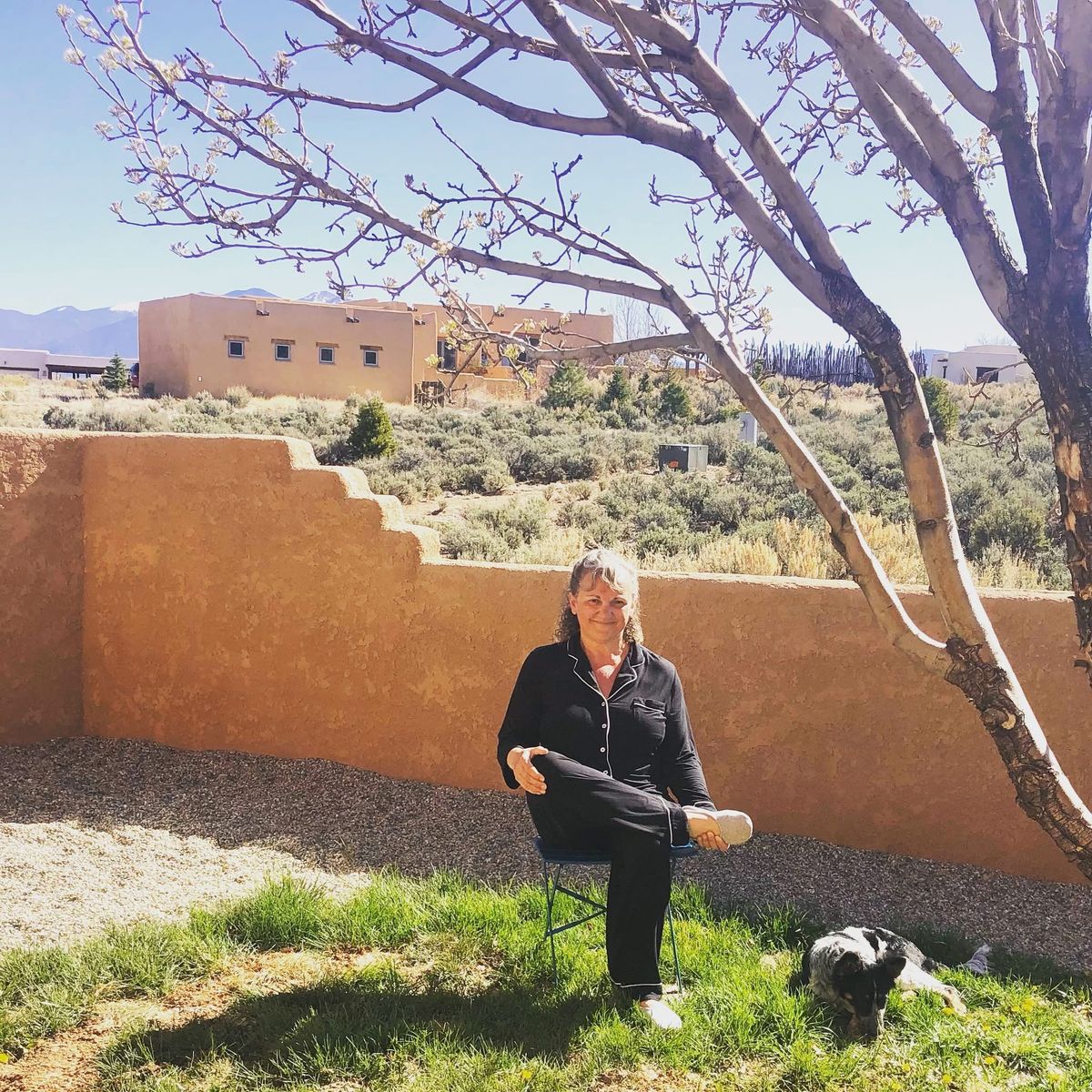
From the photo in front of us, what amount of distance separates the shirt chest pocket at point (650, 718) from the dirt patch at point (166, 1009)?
1234 millimetres

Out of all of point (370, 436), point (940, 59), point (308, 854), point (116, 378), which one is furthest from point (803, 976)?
point (116, 378)

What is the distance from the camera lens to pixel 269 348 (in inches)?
1312

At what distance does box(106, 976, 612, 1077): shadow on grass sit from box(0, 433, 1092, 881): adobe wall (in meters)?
2.10

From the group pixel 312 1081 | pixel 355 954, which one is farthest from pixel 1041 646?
pixel 312 1081

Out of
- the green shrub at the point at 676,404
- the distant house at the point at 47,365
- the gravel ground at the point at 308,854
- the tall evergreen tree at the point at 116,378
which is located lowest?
the gravel ground at the point at 308,854

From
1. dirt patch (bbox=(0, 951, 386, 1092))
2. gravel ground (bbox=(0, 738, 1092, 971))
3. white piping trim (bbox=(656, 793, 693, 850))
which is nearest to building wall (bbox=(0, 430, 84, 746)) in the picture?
gravel ground (bbox=(0, 738, 1092, 971))

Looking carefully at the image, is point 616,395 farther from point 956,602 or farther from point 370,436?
point 956,602

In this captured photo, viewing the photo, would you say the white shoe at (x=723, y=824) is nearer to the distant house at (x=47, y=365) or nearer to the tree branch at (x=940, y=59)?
the tree branch at (x=940, y=59)

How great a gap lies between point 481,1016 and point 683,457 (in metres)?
14.1

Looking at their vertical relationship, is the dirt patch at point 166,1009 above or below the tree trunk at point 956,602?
below

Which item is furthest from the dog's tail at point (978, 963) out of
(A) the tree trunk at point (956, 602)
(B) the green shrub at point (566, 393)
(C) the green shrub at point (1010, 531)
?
(B) the green shrub at point (566, 393)

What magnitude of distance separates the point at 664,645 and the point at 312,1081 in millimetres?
2790

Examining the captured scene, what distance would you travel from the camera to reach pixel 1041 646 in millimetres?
4809

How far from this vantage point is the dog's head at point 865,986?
10.8ft
